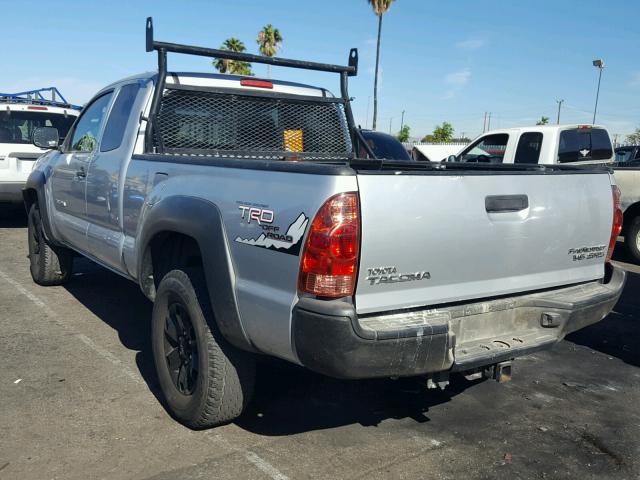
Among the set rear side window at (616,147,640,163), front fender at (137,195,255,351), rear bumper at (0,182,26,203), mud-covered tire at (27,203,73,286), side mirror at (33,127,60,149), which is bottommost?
mud-covered tire at (27,203,73,286)

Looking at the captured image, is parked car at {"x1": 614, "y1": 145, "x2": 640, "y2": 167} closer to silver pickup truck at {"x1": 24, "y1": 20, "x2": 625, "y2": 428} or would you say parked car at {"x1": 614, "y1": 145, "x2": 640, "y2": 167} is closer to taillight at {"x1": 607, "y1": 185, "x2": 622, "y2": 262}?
taillight at {"x1": 607, "y1": 185, "x2": 622, "y2": 262}

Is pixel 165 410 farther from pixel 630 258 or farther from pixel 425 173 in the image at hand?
pixel 630 258

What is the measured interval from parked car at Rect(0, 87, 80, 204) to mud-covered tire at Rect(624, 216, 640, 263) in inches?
361

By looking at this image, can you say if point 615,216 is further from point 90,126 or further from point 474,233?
point 90,126

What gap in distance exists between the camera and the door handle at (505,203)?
304 centimetres

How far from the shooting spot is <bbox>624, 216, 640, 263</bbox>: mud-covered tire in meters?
9.43

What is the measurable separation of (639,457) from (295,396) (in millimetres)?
2003

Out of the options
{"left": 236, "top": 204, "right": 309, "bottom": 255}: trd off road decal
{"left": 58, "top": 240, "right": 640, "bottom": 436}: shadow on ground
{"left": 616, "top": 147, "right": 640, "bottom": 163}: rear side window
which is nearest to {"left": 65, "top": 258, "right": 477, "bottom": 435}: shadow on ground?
{"left": 58, "top": 240, "right": 640, "bottom": 436}: shadow on ground

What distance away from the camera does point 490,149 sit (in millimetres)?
10586

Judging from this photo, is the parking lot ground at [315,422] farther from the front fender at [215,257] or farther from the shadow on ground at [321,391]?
the front fender at [215,257]

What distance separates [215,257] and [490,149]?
329 inches

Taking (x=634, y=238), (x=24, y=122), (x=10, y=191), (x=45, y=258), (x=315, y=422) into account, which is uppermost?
(x=24, y=122)

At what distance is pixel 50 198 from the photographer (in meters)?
5.92

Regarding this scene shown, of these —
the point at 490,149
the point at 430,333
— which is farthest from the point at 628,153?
the point at 430,333
